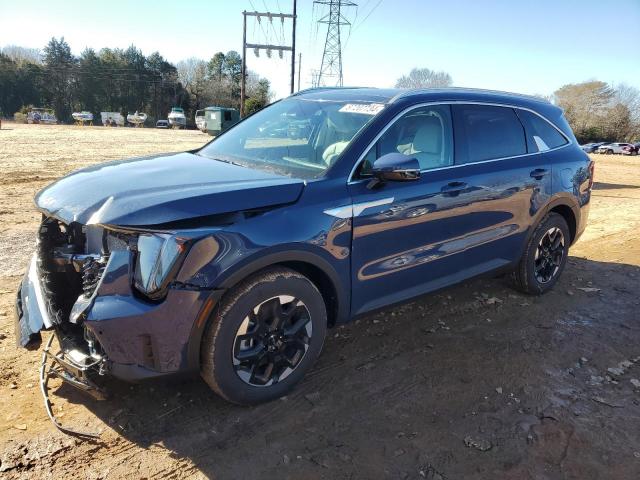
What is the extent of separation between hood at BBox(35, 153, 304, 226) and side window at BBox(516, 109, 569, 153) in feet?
8.64

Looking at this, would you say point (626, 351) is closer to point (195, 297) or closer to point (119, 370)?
point (195, 297)

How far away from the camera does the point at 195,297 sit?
248cm

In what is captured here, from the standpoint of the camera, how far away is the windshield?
10.8ft

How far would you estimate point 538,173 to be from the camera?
14.5 ft

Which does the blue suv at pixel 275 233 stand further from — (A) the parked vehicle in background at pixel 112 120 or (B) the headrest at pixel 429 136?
(A) the parked vehicle in background at pixel 112 120

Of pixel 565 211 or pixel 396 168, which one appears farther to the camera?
pixel 565 211

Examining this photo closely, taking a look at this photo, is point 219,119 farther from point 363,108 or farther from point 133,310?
A: point 133,310

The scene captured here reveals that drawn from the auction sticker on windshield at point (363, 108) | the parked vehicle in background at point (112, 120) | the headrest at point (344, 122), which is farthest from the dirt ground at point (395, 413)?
the parked vehicle in background at point (112, 120)

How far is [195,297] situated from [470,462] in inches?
66.5

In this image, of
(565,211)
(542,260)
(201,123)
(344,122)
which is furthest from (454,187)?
(201,123)

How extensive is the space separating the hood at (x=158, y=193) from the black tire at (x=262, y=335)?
1.50 feet

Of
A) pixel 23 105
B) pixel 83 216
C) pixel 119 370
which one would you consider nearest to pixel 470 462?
pixel 119 370

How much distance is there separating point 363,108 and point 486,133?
123 cm

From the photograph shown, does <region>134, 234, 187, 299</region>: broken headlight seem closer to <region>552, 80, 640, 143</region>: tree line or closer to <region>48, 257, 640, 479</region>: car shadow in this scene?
<region>48, 257, 640, 479</region>: car shadow
